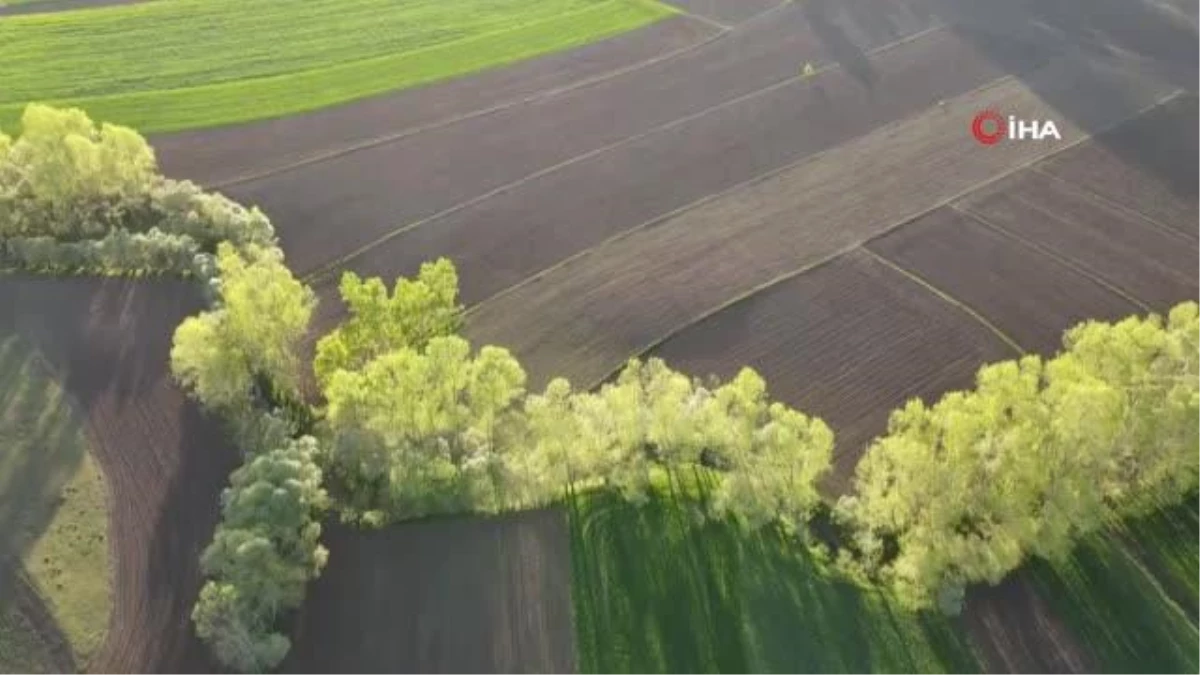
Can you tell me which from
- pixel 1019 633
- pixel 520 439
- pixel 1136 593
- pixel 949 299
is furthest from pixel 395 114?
pixel 1136 593

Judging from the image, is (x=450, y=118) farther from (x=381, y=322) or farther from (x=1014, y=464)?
(x=1014, y=464)

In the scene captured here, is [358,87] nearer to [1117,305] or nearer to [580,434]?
[580,434]

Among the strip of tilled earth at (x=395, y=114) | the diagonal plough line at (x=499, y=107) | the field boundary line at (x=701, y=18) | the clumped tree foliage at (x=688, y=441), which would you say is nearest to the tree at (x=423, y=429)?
the clumped tree foliage at (x=688, y=441)

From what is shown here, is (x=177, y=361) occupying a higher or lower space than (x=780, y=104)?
higher

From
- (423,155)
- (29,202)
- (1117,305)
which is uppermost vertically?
(29,202)

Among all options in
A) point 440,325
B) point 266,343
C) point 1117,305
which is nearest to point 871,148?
point 1117,305

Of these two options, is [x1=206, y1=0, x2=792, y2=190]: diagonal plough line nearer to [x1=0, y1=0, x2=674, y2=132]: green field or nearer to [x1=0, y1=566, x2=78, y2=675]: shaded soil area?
[x1=0, y1=0, x2=674, y2=132]: green field

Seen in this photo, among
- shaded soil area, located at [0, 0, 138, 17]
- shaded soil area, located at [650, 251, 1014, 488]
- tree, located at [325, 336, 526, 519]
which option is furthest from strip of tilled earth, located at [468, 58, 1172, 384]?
shaded soil area, located at [0, 0, 138, 17]

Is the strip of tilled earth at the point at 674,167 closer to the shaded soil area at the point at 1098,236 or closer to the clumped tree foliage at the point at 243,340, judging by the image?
the clumped tree foliage at the point at 243,340
